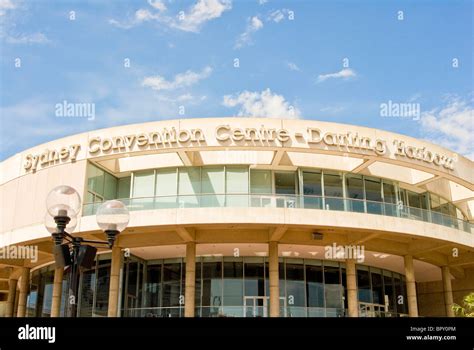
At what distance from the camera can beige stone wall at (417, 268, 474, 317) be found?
34.9 metres

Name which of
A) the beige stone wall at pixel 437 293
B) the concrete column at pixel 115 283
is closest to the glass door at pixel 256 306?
the concrete column at pixel 115 283

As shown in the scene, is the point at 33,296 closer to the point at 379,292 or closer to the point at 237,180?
the point at 237,180

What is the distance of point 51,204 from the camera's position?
7844 mm

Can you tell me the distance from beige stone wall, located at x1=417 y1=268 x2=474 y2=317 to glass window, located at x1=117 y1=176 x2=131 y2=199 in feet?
73.1

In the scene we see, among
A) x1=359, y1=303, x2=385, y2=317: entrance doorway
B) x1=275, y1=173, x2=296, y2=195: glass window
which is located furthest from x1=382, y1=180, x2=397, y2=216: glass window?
x1=359, y1=303, x2=385, y2=317: entrance doorway

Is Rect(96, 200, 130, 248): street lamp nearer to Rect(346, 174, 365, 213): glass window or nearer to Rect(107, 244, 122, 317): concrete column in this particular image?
Rect(107, 244, 122, 317): concrete column

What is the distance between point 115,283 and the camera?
24391 mm

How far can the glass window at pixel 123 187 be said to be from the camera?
2684 cm

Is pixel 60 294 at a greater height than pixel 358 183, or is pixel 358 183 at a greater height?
pixel 358 183

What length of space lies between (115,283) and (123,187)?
5242mm

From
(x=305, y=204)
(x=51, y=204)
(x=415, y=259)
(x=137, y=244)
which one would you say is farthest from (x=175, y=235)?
(x=51, y=204)
